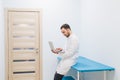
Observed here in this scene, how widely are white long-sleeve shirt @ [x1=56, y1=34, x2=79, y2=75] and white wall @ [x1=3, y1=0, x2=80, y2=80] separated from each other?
1.45m

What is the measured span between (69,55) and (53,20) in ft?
5.57

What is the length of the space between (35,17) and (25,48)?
79 centimetres

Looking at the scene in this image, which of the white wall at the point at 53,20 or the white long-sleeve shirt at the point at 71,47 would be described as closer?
the white long-sleeve shirt at the point at 71,47

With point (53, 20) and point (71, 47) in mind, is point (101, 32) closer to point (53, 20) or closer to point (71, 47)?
point (71, 47)

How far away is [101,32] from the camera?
4.02 meters

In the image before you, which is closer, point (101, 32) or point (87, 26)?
point (101, 32)

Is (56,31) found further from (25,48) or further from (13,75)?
(13,75)

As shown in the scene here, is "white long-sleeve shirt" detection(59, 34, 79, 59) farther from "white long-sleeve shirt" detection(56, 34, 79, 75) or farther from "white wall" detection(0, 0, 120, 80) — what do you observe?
"white wall" detection(0, 0, 120, 80)

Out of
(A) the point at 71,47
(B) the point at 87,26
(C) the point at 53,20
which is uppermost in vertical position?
(C) the point at 53,20

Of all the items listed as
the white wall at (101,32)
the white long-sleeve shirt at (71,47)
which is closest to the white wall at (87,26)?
the white wall at (101,32)

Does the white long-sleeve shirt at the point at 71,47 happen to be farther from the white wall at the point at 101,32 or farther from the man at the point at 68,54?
the white wall at the point at 101,32

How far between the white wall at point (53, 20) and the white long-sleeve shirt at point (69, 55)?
1.45 m

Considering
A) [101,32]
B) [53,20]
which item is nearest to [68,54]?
[101,32]

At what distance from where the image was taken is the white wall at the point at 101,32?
3477 millimetres
